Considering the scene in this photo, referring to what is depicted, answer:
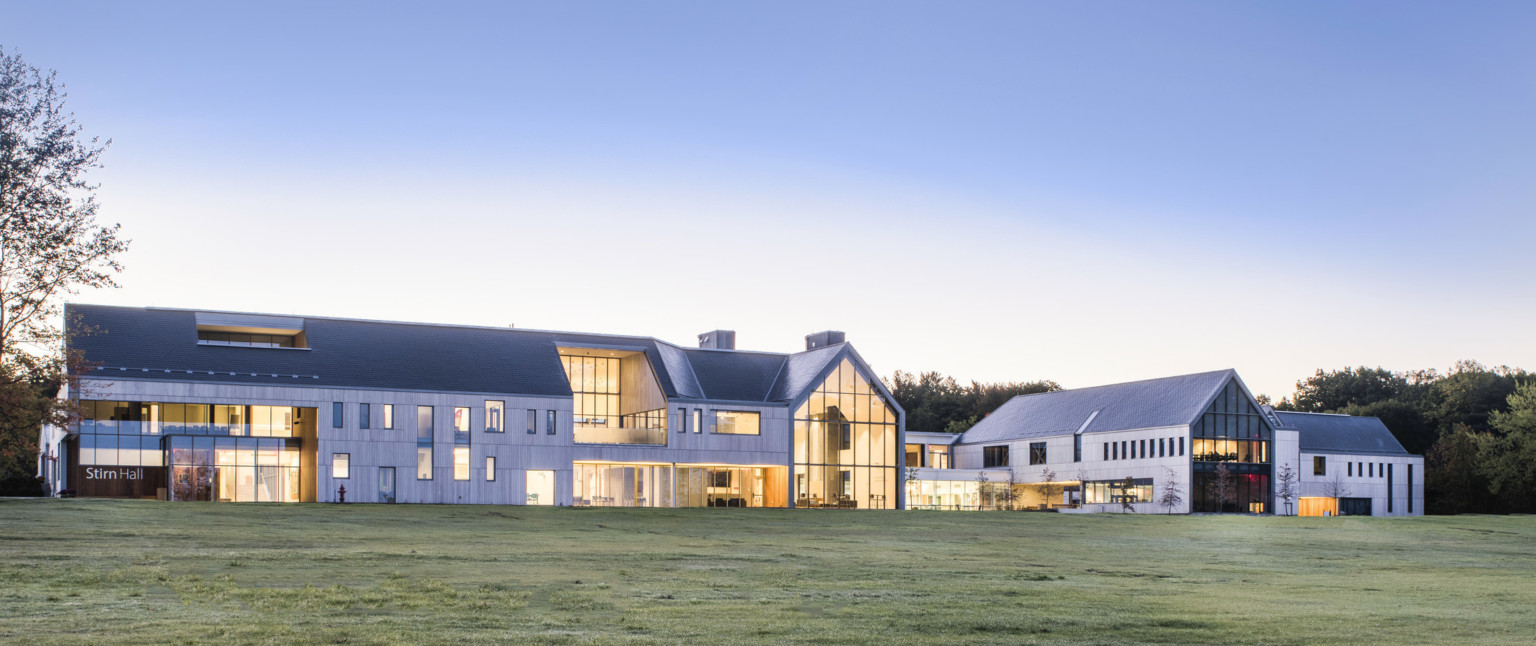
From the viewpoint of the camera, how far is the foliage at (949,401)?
140 m

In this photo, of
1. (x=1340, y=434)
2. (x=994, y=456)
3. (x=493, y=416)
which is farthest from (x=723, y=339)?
(x=1340, y=434)

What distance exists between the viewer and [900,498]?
83.2m

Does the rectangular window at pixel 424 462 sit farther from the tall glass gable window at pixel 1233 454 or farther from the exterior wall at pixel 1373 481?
the exterior wall at pixel 1373 481

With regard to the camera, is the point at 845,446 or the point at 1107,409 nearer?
the point at 845,446

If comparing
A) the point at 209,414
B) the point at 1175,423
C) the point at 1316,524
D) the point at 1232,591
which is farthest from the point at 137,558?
the point at 1175,423

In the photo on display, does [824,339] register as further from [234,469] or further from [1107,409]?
[234,469]

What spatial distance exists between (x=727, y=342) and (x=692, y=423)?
45.5 feet

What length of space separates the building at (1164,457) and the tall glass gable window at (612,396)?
2893cm

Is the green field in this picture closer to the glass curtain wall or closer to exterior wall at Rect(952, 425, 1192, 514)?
the glass curtain wall

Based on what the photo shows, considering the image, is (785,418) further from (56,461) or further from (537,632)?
(537,632)

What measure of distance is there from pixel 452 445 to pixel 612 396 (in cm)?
1505

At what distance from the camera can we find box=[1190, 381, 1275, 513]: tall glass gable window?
96.1m

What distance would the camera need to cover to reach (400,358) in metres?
74.5

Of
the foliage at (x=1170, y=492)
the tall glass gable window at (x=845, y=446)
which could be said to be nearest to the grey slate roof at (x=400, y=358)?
the tall glass gable window at (x=845, y=446)
